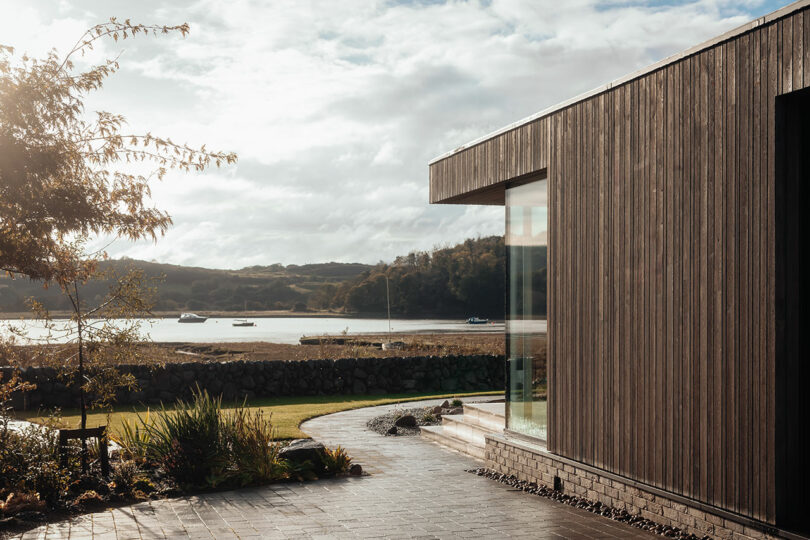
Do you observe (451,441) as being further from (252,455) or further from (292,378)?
(292,378)

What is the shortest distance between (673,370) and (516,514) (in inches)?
73.7

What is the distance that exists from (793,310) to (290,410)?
10778 millimetres

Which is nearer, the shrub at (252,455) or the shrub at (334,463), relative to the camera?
the shrub at (252,455)

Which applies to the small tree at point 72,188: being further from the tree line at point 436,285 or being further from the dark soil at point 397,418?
the tree line at point 436,285

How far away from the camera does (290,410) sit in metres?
13.9

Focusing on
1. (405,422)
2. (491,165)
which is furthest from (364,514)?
(405,422)

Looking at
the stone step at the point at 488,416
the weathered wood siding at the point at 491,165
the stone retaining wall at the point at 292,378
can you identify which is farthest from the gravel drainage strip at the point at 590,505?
the stone retaining wall at the point at 292,378

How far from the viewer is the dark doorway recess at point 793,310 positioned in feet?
14.9

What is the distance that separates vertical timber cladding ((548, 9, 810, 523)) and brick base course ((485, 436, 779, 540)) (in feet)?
0.38

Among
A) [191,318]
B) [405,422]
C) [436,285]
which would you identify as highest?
[436,285]

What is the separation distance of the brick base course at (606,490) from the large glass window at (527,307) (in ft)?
1.05

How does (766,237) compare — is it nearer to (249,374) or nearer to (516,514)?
(516,514)

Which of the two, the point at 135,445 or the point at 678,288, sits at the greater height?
the point at 678,288

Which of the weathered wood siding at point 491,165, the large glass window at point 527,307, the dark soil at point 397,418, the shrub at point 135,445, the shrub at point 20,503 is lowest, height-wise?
the dark soil at point 397,418
